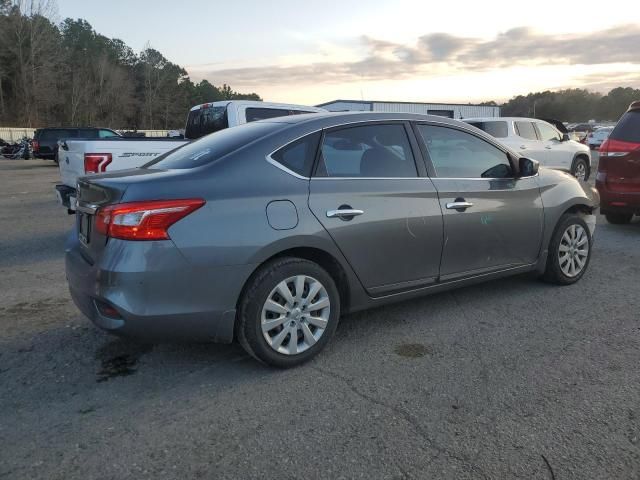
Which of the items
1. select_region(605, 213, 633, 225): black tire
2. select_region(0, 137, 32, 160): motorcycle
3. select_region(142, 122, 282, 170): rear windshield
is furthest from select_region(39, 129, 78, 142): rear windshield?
select_region(142, 122, 282, 170): rear windshield

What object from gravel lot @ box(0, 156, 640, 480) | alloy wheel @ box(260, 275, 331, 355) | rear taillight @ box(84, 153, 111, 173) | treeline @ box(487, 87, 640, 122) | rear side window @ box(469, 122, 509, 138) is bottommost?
gravel lot @ box(0, 156, 640, 480)

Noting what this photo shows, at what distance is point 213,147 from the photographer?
3760mm

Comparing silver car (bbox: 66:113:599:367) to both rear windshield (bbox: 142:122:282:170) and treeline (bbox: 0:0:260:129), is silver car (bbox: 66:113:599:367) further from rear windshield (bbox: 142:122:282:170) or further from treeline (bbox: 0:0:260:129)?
treeline (bbox: 0:0:260:129)

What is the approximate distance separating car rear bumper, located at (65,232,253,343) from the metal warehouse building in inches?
1435

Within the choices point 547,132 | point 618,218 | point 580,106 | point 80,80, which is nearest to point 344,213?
point 618,218

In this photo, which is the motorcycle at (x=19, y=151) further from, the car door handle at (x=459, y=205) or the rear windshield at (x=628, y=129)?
the car door handle at (x=459, y=205)

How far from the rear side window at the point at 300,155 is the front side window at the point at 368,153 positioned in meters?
0.07

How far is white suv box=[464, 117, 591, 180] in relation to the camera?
43.4 feet

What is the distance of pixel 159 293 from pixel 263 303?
63 cm

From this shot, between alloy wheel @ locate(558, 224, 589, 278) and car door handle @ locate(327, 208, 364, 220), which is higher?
car door handle @ locate(327, 208, 364, 220)

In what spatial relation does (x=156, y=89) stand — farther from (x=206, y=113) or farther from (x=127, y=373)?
(x=127, y=373)

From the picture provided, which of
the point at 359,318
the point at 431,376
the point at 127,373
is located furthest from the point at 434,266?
the point at 127,373

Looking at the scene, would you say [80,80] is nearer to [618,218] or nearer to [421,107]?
[421,107]

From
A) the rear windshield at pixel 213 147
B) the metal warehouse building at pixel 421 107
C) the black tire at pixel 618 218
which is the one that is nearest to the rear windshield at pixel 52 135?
the metal warehouse building at pixel 421 107
